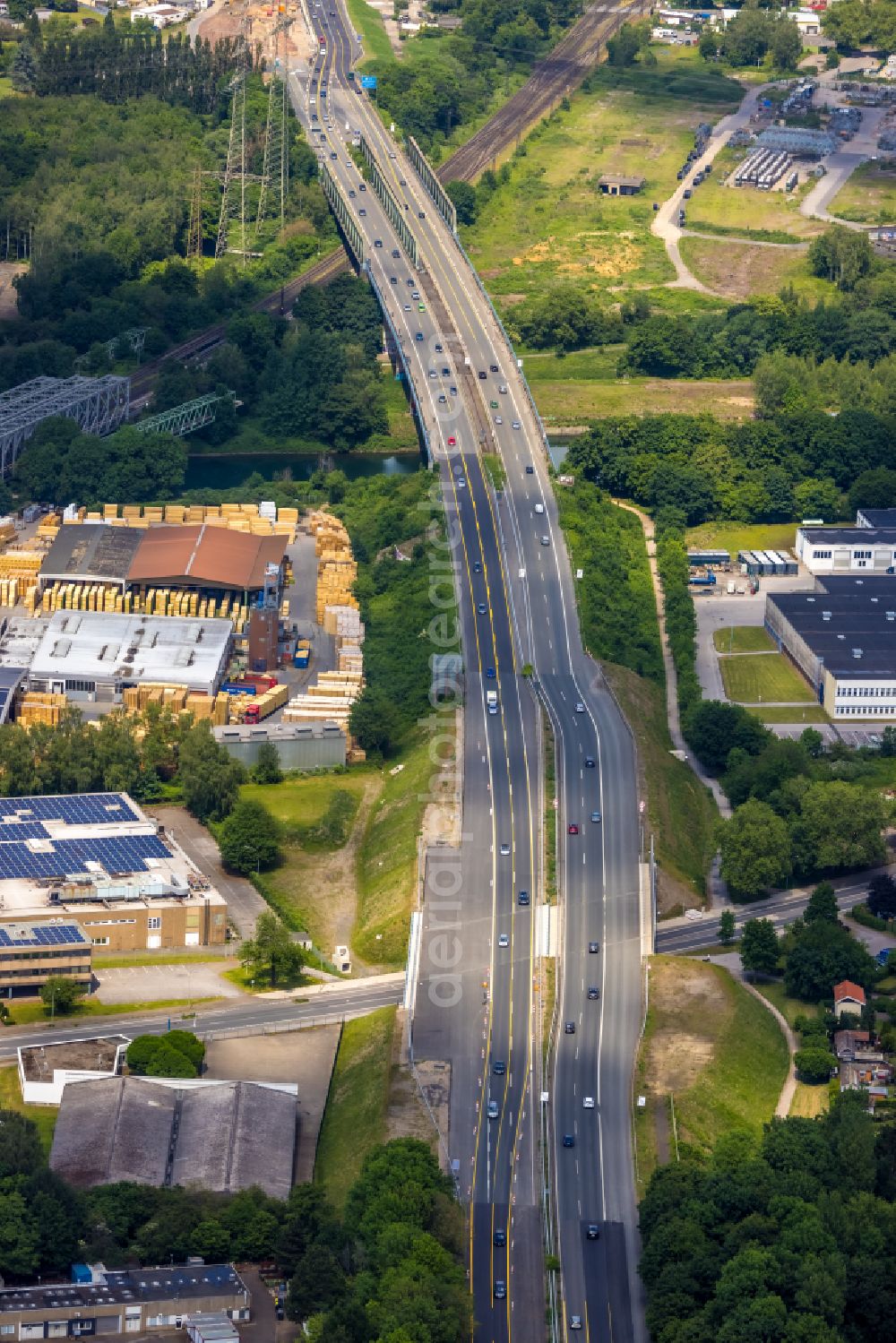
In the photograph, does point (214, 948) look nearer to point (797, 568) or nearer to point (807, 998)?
point (807, 998)

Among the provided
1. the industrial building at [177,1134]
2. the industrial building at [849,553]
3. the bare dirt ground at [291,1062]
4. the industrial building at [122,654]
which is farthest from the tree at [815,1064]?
the industrial building at [849,553]

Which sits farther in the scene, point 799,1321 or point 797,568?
point 797,568

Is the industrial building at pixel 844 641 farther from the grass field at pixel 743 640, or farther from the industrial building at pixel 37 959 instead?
the industrial building at pixel 37 959

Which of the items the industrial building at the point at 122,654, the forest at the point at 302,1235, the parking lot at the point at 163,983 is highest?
the forest at the point at 302,1235

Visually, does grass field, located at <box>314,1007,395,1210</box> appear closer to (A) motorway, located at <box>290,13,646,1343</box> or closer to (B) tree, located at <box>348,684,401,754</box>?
(A) motorway, located at <box>290,13,646,1343</box>

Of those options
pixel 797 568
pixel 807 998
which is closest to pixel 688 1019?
pixel 807 998

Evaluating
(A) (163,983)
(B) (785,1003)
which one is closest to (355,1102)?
(A) (163,983)

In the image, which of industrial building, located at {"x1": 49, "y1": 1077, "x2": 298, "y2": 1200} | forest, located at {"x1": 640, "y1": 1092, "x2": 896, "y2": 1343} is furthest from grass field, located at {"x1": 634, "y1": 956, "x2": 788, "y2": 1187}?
industrial building, located at {"x1": 49, "y1": 1077, "x2": 298, "y2": 1200}
